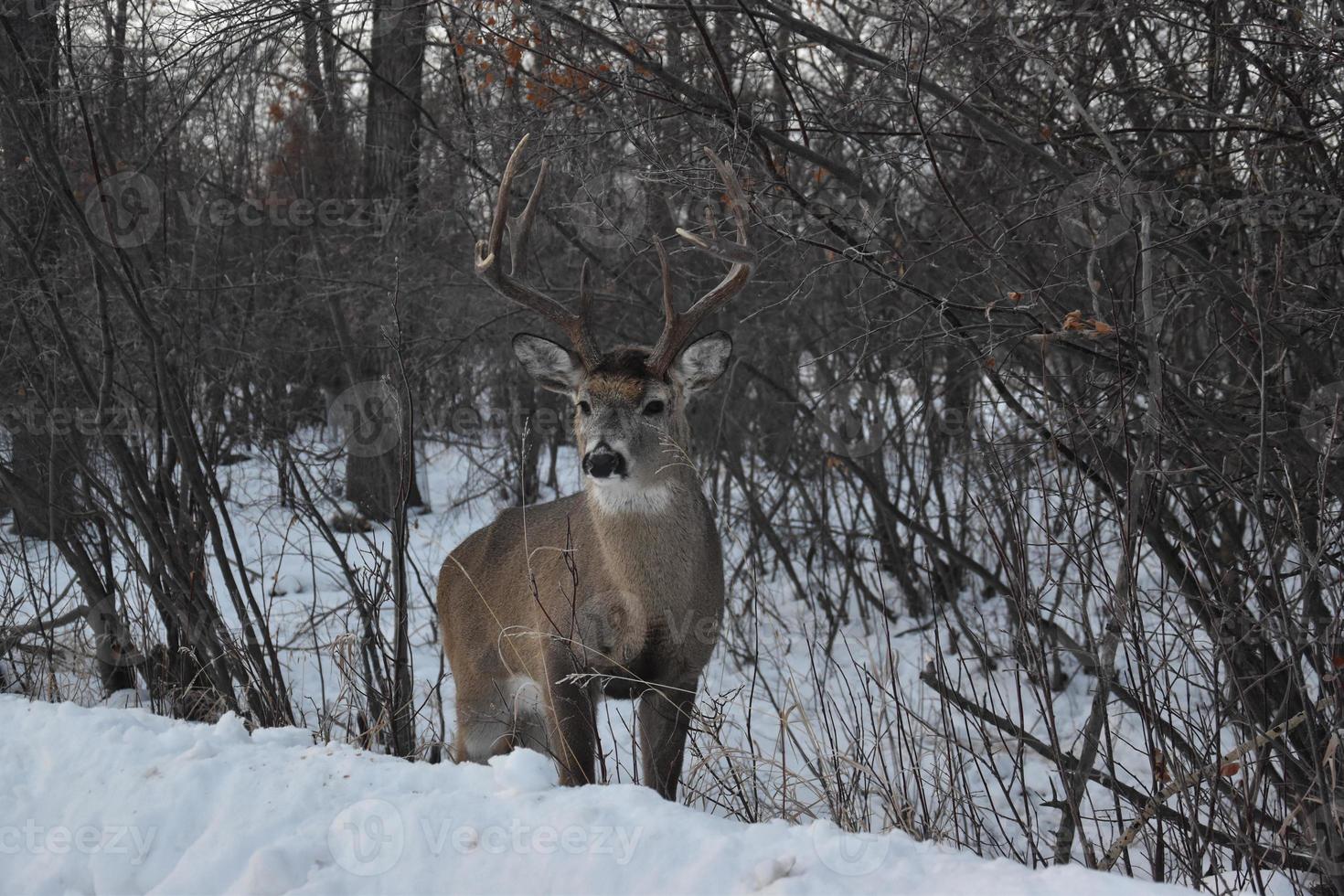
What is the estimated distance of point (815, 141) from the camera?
25.0 ft

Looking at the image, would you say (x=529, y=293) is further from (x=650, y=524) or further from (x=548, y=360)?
(x=650, y=524)

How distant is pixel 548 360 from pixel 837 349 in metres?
1.36

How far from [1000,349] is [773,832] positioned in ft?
10.1

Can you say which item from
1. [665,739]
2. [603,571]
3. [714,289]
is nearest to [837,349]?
[714,289]

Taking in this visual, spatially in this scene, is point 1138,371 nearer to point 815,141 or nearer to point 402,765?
point 402,765

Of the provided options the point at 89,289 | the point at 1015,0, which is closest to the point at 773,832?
the point at 1015,0

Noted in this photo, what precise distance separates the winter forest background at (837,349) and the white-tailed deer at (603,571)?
27cm

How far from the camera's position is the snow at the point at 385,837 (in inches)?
101

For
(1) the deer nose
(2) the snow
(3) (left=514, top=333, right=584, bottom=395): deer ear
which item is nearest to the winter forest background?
(1) the deer nose

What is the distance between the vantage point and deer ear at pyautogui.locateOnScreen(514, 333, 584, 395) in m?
4.86

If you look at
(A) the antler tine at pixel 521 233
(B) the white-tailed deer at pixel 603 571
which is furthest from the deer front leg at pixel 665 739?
(A) the antler tine at pixel 521 233

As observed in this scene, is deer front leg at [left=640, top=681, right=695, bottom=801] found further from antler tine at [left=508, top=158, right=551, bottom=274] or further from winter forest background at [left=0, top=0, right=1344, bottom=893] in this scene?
antler tine at [left=508, top=158, right=551, bottom=274]

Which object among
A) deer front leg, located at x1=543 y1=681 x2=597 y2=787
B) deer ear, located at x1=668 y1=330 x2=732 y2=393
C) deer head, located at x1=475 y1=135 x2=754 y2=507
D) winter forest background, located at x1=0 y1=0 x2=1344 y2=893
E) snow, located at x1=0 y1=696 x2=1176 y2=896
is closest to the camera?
snow, located at x1=0 y1=696 x2=1176 y2=896

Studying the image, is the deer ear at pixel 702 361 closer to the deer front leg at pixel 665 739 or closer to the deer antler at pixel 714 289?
the deer antler at pixel 714 289
